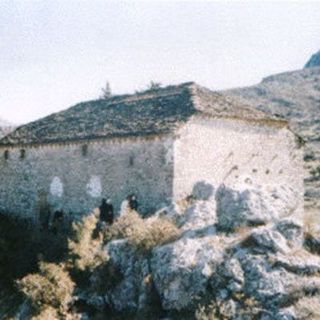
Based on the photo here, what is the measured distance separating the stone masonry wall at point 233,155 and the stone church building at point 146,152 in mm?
38

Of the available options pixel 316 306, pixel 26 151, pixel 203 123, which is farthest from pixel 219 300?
pixel 26 151

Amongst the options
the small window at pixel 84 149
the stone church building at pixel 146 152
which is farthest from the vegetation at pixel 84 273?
the small window at pixel 84 149

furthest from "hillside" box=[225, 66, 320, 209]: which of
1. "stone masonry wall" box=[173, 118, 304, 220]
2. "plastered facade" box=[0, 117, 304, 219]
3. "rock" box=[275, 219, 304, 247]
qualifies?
"rock" box=[275, 219, 304, 247]

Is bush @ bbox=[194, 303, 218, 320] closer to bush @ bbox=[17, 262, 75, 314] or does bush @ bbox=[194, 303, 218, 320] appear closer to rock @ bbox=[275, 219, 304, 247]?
rock @ bbox=[275, 219, 304, 247]

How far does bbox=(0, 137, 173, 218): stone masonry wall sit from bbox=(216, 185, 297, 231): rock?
550cm

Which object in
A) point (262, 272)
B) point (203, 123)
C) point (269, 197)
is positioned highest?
point (203, 123)

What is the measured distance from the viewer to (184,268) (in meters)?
13.0

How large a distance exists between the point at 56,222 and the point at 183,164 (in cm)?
679

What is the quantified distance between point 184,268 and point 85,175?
10811mm

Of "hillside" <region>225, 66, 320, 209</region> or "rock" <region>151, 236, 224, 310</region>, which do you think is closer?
"rock" <region>151, 236, 224, 310</region>

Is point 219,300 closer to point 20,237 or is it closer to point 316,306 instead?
point 316,306

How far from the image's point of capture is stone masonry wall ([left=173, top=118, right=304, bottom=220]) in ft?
67.5

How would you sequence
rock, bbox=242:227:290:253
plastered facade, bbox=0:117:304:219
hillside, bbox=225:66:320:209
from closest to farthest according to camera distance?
rock, bbox=242:227:290:253
plastered facade, bbox=0:117:304:219
hillside, bbox=225:66:320:209

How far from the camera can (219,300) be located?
11891 millimetres
